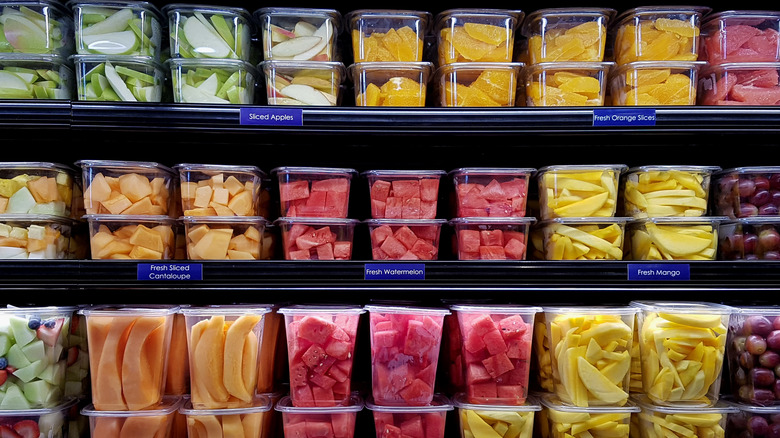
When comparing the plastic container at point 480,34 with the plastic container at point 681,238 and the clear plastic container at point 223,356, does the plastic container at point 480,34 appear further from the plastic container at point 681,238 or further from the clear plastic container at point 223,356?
the clear plastic container at point 223,356

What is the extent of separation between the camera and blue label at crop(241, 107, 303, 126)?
1593 millimetres

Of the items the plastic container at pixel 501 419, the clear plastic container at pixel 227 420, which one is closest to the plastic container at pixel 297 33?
the clear plastic container at pixel 227 420

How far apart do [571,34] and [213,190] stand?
1298mm

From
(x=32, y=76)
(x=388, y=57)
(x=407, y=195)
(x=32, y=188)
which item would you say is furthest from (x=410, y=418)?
(x=32, y=76)

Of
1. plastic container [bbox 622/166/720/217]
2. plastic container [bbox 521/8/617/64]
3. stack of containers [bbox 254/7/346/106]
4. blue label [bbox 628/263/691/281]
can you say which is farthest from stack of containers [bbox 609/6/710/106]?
stack of containers [bbox 254/7/346/106]

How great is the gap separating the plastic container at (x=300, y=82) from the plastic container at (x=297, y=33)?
0.03 m

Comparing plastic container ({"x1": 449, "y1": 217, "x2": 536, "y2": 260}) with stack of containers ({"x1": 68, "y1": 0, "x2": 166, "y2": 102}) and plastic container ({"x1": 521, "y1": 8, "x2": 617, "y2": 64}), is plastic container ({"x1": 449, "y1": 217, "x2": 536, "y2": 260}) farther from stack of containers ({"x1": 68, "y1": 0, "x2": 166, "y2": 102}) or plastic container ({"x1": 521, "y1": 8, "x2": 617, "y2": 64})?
stack of containers ({"x1": 68, "y1": 0, "x2": 166, "y2": 102})

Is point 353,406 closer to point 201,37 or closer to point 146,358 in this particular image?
point 146,358

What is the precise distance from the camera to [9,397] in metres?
1.52

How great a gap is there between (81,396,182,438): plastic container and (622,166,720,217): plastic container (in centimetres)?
170

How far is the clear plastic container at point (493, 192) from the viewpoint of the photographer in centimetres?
170

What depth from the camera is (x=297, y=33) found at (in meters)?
1.68

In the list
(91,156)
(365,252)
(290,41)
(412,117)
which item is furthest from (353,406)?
(91,156)

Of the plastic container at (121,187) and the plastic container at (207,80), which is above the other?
the plastic container at (207,80)
